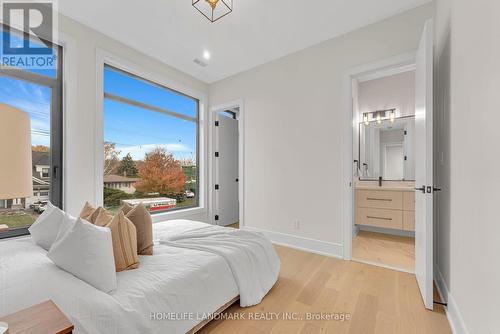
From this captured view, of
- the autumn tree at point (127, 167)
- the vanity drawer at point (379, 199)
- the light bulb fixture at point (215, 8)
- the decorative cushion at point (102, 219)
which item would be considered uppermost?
the light bulb fixture at point (215, 8)

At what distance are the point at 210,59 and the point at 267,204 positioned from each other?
239cm

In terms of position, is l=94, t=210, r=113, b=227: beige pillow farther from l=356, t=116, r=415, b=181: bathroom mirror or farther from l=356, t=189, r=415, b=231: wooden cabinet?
l=356, t=116, r=415, b=181: bathroom mirror

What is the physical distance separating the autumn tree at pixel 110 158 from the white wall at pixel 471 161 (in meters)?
3.63

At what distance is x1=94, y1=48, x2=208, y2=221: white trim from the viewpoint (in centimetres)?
258

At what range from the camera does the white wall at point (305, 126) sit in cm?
253

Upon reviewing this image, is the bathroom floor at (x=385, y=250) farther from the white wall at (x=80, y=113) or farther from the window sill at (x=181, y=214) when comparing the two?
the white wall at (x=80, y=113)

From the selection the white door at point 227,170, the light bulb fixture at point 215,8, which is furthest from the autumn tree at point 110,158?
the light bulb fixture at point 215,8

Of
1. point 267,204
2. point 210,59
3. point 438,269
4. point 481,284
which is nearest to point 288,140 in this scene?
point 267,204

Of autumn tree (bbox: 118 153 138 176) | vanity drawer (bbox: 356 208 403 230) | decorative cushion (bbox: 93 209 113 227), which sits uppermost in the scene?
autumn tree (bbox: 118 153 138 176)

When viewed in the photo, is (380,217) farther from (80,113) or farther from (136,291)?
(80,113)

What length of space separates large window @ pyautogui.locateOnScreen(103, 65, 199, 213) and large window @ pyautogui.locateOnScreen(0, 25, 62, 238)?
22.0 inches

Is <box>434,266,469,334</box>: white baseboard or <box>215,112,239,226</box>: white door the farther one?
<box>215,112,239,226</box>: white door
